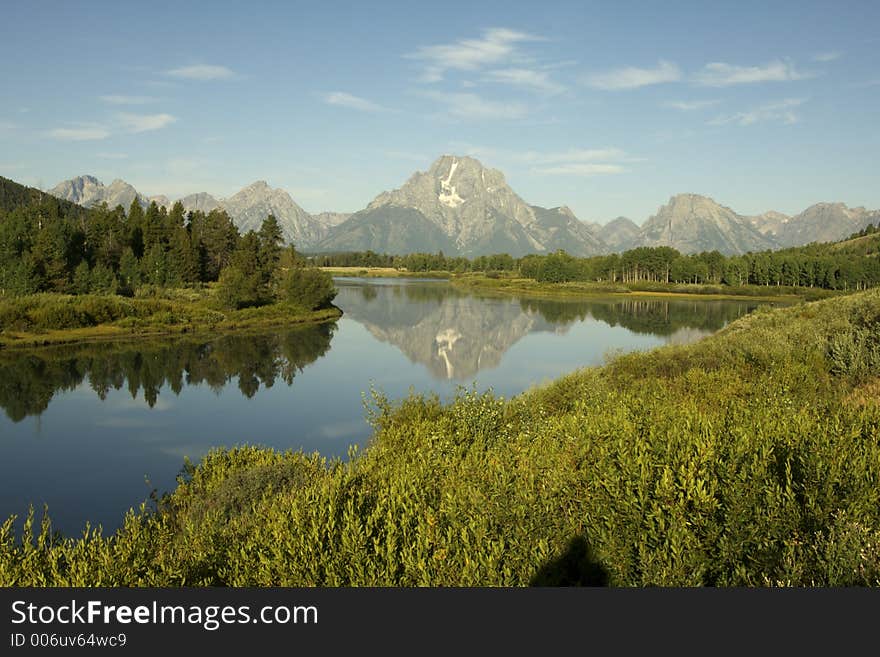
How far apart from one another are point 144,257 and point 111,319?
3639cm

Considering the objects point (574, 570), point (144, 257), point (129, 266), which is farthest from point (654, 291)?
point (574, 570)

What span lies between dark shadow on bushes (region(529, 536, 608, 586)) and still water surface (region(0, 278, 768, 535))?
19312 millimetres

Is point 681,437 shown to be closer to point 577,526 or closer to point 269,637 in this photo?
point 577,526

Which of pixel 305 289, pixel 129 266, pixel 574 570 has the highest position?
pixel 129 266

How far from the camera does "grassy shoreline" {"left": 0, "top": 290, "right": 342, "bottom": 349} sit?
67.8 metres

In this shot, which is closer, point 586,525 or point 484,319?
point 586,525

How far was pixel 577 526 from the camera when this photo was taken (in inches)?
401

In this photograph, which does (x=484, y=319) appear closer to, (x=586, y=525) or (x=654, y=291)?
(x=586, y=525)

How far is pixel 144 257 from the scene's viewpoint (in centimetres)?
10944

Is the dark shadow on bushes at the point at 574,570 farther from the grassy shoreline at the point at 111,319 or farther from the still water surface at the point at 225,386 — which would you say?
the grassy shoreline at the point at 111,319

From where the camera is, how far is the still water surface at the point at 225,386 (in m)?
30.1

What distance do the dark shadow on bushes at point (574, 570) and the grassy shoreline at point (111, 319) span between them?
71977 mm

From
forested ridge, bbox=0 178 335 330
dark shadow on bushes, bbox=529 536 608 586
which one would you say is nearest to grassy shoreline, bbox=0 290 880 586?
dark shadow on bushes, bbox=529 536 608 586

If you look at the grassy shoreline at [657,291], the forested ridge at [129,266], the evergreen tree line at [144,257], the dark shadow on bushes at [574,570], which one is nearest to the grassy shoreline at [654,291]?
the grassy shoreline at [657,291]
